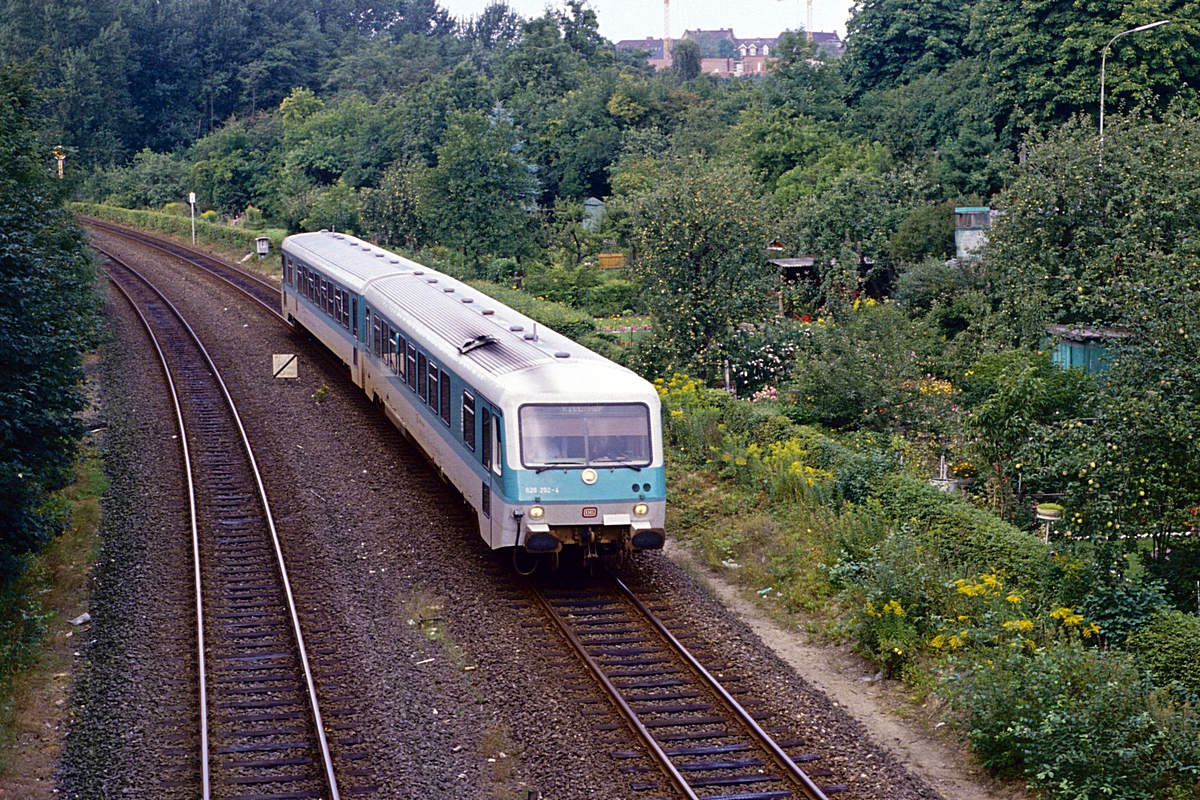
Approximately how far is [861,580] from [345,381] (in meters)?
15.8

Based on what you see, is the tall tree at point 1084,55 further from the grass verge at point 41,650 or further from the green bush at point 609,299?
the grass verge at point 41,650

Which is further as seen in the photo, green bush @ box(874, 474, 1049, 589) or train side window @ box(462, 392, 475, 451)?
train side window @ box(462, 392, 475, 451)

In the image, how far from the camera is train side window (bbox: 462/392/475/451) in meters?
16.1

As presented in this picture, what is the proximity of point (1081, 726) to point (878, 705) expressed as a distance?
2.54 metres

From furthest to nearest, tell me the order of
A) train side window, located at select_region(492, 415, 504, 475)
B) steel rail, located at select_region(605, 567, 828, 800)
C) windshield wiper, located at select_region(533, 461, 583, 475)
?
train side window, located at select_region(492, 415, 504, 475), windshield wiper, located at select_region(533, 461, 583, 475), steel rail, located at select_region(605, 567, 828, 800)

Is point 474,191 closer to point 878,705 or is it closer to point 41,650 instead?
point 41,650

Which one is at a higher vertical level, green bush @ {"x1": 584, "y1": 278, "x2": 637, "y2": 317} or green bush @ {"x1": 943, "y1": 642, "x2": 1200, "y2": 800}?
green bush @ {"x1": 584, "y1": 278, "x2": 637, "y2": 317}

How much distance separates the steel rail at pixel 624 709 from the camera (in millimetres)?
10539

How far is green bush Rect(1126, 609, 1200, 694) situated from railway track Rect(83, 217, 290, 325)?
1047 inches

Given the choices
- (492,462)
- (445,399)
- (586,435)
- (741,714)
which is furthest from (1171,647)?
(445,399)

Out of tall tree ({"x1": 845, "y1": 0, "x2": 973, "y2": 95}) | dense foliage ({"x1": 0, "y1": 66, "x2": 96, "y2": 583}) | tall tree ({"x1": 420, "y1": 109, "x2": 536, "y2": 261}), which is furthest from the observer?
tall tree ({"x1": 845, "y1": 0, "x2": 973, "y2": 95})

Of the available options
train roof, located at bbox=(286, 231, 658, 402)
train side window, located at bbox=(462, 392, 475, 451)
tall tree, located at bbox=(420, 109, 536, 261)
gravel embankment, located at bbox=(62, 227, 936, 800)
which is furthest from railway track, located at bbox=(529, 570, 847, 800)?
tall tree, located at bbox=(420, 109, 536, 261)

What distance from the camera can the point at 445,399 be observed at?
17.6m

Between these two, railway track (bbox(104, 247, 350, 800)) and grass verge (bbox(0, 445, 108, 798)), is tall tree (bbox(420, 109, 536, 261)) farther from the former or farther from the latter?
grass verge (bbox(0, 445, 108, 798))
